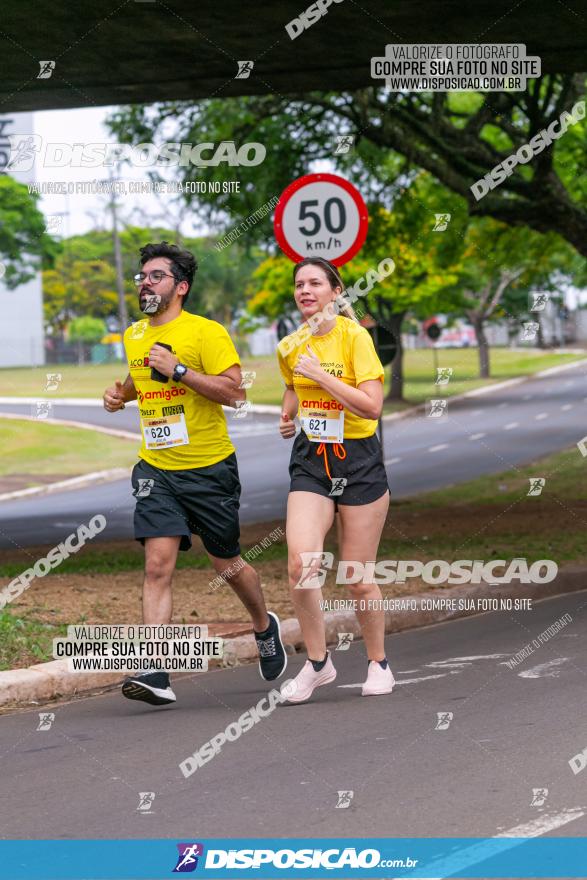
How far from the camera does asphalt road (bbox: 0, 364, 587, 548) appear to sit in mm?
20891

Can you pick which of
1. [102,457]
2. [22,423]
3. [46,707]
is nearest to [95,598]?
[46,707]

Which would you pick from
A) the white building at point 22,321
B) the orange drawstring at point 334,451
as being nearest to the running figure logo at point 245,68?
the orange drawstring at point 334,451

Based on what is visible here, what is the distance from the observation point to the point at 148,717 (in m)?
6.87

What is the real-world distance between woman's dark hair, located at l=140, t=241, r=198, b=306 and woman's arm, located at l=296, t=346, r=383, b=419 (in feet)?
2.62

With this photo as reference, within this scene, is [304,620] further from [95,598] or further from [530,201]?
[530,201]

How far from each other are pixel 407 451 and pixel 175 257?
2670 centimetres

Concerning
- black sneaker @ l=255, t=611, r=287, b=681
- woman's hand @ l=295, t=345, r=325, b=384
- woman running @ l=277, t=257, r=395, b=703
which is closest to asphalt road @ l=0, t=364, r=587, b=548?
black sneaker @ l=255, t=611, r=287, b=681

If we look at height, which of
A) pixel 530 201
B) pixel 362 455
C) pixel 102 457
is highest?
pixel 530 201

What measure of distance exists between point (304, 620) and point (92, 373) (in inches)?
2588

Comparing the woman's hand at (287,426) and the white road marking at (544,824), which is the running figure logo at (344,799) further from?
the woman's hand at (287,426)

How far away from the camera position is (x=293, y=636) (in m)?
8.92

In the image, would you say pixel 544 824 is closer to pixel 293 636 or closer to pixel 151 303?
pixel 151 303

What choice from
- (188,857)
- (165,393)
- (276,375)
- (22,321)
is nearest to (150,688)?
(165,393)

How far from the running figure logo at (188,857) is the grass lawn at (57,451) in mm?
26556
